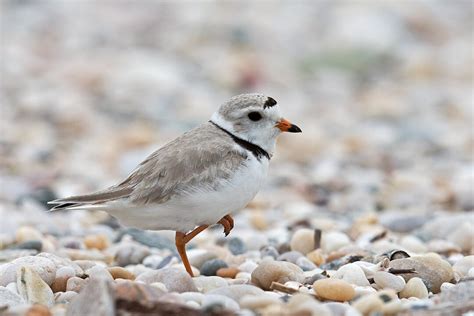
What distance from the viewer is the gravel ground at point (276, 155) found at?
3.75 metres

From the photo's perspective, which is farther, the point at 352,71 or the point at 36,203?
the point at 352,71

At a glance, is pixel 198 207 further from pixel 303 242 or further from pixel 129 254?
pixel 303 242

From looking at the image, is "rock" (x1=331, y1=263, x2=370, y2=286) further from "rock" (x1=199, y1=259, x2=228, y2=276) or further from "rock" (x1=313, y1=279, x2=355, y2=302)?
"rock" (x1=199, y1=259, x2=228, y2=276)

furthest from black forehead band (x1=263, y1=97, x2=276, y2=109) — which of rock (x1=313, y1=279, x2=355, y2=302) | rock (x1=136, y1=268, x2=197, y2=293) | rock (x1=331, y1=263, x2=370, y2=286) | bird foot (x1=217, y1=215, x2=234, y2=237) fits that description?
rock (x1=313, y1=279, x2=355, y2=302)

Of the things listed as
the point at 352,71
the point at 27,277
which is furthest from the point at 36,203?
the point at 352,71

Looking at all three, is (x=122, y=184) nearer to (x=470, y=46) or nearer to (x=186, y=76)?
(x=186, y=76)

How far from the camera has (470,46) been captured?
1441 cm

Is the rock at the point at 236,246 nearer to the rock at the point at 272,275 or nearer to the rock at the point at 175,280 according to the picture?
the rock at the point at 272,275

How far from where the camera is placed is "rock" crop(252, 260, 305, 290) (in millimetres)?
3965

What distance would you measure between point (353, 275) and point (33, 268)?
1441 mm

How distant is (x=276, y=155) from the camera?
8836mm

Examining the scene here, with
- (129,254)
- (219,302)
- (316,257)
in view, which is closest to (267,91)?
(129,254)

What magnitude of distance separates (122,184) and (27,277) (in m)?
0.75

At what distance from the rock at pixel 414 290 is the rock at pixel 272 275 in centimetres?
48
